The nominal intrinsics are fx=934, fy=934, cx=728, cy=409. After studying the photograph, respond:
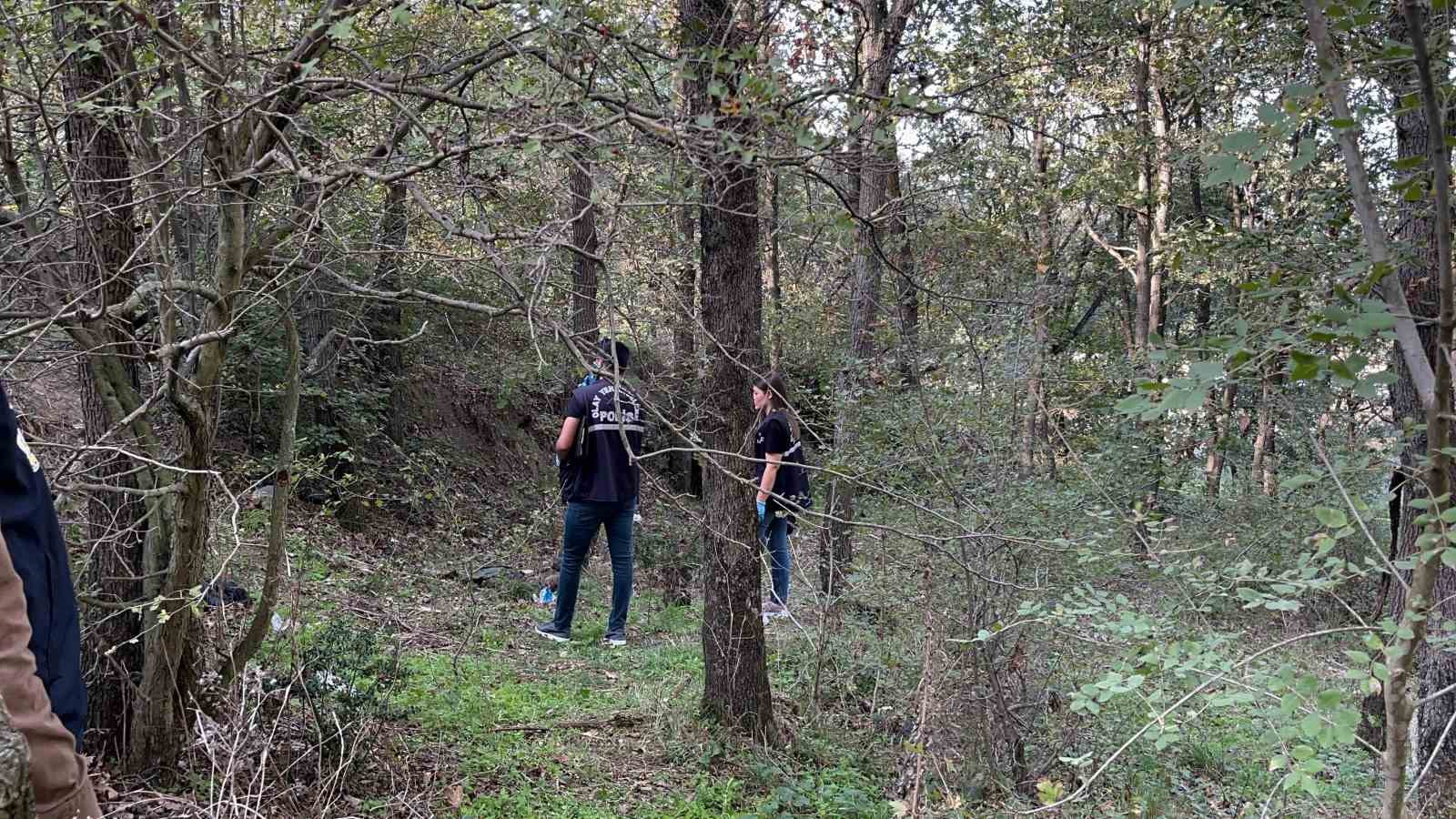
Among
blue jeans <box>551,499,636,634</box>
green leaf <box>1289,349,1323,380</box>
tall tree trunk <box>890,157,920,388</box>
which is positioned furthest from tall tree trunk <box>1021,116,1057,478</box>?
green leaf <box>1289,349,1323,380</box>

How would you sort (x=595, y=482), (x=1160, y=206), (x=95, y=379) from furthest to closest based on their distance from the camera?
(x=1160, y=206)
(x=595, y=482)
(x=95, y=379)

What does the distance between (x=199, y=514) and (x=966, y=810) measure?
323 centimetres

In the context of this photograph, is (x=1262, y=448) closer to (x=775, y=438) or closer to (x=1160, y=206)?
(x=1160, y=206)

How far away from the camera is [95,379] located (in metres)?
3.55

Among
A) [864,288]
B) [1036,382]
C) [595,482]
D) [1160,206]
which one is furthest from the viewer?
[1160,206]

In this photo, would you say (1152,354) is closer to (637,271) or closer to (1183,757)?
(637,271)

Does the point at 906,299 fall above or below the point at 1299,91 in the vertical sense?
above

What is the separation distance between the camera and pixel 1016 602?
191 inches

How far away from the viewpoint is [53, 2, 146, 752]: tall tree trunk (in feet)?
11.9

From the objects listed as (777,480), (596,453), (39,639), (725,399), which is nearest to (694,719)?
(725,399)

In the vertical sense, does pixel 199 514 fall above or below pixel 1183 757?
above

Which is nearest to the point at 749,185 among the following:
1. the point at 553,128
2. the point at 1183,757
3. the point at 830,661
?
the point at 553,128

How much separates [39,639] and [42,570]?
136 millimetres

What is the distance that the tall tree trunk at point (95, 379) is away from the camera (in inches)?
143
